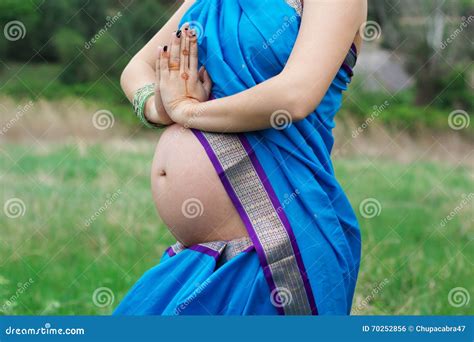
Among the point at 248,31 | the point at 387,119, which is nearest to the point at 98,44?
the point at 387,119

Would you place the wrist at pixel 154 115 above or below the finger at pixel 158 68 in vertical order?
below

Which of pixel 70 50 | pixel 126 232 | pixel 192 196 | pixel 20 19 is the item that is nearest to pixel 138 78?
pixel 192 196

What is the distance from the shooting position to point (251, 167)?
235 centimetres

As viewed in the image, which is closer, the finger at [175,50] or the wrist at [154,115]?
the finger at [175,50]

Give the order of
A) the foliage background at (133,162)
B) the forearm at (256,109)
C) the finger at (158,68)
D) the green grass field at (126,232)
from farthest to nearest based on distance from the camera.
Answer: the foliage background at (133,162), the green grass field at (126,232), the finger at (158,68), the forearm at (256,109)

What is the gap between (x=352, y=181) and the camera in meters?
7.06

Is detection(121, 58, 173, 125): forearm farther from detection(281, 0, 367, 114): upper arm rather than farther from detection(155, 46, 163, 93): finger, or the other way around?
detection(281, 0, 367, 114): upper arm

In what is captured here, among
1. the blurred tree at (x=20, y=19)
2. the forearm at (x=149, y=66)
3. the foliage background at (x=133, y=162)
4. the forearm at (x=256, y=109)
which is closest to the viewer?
the forearm at (x=256, y=109)

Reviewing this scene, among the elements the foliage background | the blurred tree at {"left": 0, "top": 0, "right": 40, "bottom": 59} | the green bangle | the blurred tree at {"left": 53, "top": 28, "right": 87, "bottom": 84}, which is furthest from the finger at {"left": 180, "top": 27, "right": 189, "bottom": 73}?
the blurred tree at {"left": 0, "top": 0, "right": 40, "bottom": 59}

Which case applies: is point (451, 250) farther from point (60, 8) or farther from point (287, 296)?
point (60, 8)

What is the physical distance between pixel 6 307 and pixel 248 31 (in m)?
2.07

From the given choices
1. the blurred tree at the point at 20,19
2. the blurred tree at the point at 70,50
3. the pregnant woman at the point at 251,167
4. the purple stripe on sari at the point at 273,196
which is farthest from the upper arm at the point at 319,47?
the blurred tree at the point at 20,19

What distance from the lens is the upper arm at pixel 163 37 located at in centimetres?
263

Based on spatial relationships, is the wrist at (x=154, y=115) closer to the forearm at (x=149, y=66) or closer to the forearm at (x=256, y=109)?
the forearm at (x=149, y=66)
